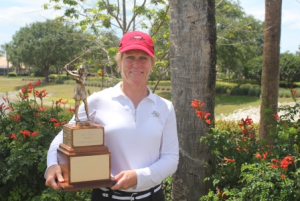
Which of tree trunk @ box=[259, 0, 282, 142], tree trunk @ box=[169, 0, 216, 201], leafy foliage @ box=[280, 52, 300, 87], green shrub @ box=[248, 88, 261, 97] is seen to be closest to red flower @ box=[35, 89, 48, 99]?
tree trunk @ box=[169, 0, 216, 201]

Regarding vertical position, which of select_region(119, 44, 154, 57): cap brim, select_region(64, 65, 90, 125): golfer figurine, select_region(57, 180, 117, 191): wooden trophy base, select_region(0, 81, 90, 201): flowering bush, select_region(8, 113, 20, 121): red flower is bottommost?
select_region(0, 81, 90, 201): flowering bush

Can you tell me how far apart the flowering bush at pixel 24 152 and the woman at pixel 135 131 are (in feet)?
4.63

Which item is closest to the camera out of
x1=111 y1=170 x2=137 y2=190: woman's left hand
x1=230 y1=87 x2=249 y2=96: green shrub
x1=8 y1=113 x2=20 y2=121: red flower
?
x1=111 y1=170 x2=137 y2=190: woman's left hand

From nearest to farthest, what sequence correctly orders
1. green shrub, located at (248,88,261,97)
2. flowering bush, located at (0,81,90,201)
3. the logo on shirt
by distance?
the logo on shirt, flowering bush, located at (0,81,90,201), green shrub, located at (248,88,261,97)

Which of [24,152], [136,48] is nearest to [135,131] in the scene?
[136,48]

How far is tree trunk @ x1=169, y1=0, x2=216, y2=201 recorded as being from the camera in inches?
113

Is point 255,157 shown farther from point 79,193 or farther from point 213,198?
point 79,193

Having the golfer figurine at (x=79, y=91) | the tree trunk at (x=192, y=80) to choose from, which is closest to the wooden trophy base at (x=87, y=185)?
the golfer figurine at (x=79, y=91)

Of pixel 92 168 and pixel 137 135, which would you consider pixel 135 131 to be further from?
pixel 92 168

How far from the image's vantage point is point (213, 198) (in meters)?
2.69

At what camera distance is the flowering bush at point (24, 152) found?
127 inches

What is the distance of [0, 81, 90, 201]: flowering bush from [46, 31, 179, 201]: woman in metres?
1.41

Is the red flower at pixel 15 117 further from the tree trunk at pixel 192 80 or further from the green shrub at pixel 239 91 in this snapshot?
the green shrub at pixel 239 91

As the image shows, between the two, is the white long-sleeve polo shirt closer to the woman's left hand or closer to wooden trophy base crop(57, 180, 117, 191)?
the woman's left hand
